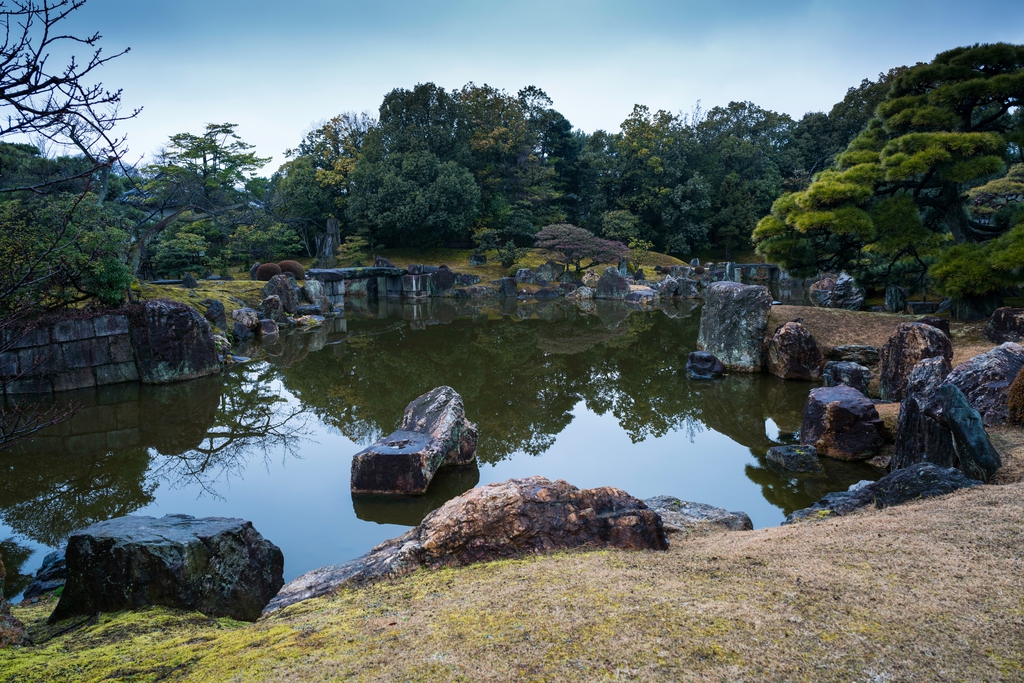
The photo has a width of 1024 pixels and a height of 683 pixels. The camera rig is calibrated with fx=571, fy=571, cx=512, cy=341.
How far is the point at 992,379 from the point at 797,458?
6.59ft

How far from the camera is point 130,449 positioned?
24.1ft

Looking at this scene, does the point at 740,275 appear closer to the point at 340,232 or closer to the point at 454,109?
the point at 454,109

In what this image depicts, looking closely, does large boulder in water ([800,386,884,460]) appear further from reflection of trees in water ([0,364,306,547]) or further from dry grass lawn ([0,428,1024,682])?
reflection of trees in water ([0,364,306,547])

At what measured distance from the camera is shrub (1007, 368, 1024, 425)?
5.11 m

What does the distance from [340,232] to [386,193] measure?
15.7 ft

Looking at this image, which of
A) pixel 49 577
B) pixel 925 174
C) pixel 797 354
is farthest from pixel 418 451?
pixel 925 174

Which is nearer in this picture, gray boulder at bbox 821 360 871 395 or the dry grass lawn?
the dry grass lawn

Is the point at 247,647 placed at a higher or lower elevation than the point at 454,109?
lower

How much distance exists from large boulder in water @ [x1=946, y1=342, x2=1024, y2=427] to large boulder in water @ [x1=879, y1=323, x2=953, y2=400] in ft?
4.89

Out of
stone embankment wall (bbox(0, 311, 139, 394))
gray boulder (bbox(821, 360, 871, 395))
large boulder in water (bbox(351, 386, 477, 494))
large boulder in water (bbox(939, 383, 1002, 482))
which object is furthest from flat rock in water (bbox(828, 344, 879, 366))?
stone embankment wall (bbox(0, 311, 139, 394))

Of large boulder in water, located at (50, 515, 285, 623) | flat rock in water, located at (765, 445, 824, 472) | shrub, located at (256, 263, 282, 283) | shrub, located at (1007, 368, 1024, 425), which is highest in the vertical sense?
shrub, located at (256, 263, 282, 283)

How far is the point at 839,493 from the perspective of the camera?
513cm

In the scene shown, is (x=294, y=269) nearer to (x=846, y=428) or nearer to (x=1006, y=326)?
(x=846, y=428)

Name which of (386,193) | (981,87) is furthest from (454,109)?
(981,87)
